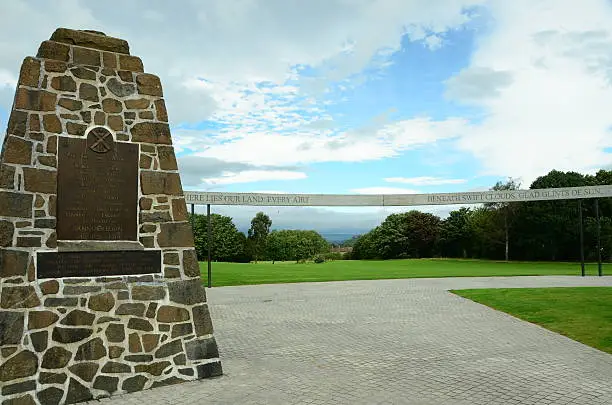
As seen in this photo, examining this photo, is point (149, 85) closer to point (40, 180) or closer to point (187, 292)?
point (40, 180)

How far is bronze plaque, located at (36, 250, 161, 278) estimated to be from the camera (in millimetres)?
6172

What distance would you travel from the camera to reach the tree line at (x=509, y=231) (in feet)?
125

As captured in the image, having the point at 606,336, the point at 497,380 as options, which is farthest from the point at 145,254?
the point at 606,336

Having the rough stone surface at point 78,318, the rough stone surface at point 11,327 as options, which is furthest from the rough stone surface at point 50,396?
the rough stone surface at point 78,318

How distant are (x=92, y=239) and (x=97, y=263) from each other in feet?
1.07

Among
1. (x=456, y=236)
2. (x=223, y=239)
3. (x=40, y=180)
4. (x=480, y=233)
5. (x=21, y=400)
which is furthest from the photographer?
(x=223, y=239)

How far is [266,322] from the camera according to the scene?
38.0 feet

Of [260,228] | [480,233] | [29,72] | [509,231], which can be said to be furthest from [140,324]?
[260,228]

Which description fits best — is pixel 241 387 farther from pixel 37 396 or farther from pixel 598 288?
pixel 598 288

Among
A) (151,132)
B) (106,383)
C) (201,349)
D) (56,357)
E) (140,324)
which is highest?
(151,132)

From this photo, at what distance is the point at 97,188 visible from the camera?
666 cm

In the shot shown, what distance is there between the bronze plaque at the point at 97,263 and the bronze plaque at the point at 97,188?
9.1 inches

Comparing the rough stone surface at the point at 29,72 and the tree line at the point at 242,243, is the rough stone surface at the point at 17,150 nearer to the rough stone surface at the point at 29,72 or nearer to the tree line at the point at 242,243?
the rough stone surface at the point at 29,72

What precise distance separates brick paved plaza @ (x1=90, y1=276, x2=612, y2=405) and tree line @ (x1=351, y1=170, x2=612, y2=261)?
94.1 feet
